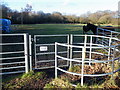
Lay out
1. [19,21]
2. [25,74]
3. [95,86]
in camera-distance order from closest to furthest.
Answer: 1. [95,86]
2. [25,74]
3. [19,21]

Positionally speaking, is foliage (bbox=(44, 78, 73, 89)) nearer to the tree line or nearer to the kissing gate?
the kissing gate

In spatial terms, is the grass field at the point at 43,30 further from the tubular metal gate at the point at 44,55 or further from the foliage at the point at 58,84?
the foliage at the point at 58,84

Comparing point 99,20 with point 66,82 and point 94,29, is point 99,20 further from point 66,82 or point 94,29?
point 66,82

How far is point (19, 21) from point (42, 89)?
29297 millimetres

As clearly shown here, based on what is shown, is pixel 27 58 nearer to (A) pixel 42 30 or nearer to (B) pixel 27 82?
(B) pixel 27 82

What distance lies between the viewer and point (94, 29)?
485 inches

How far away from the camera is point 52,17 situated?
36.7m

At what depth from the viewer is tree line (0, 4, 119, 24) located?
84.1 feet

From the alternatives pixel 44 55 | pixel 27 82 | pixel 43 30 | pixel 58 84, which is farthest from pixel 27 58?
pixel 43 30

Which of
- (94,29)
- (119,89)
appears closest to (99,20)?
(94,29)

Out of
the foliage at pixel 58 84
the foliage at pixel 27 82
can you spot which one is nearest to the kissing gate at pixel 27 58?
the foliage at pixel 27 82

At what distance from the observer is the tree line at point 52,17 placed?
25.6 m

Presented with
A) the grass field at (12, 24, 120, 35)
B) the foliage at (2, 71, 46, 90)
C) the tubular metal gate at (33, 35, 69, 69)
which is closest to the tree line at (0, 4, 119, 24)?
the grass field at (12, 24, 120, 35)

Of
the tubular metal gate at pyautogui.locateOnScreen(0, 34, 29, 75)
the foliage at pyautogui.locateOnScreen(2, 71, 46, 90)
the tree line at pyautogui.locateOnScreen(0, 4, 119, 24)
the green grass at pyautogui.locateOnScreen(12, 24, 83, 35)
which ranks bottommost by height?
the foliage at pyautogui.locateOnScreen(2, 71, 46, 90)
